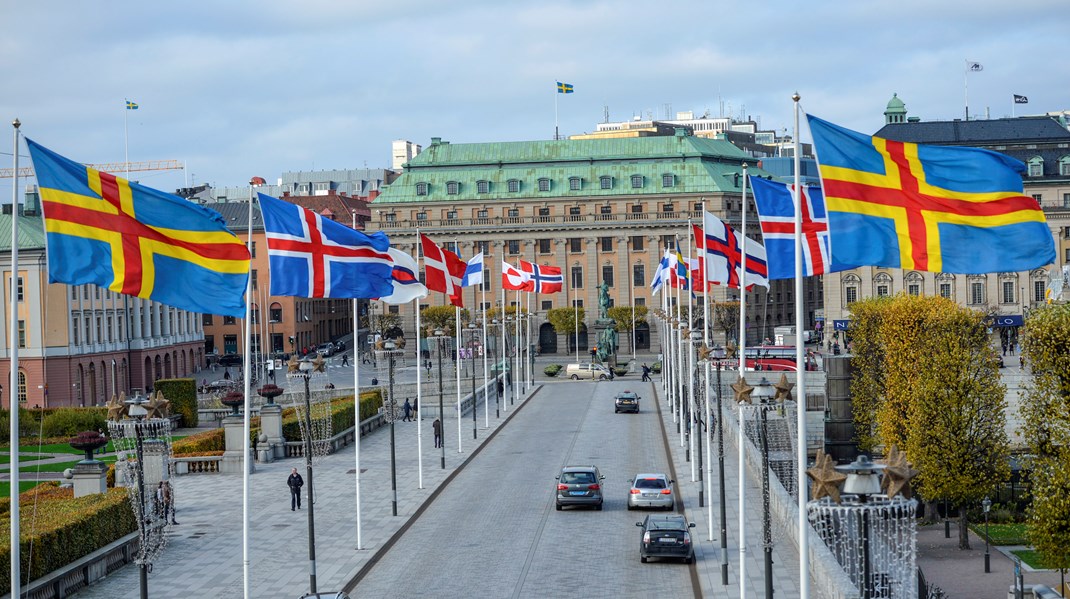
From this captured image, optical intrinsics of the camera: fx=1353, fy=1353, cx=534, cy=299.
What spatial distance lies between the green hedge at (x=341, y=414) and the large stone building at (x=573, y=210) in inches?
2335

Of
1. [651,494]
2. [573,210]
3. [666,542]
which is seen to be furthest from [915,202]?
[573,210]

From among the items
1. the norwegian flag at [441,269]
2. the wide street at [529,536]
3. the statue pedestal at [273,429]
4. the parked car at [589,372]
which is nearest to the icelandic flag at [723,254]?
the wide street at [529,536]

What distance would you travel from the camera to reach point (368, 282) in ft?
106

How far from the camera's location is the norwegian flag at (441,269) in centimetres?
4818

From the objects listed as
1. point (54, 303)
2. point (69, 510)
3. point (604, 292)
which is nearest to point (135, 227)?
point (69, 510)

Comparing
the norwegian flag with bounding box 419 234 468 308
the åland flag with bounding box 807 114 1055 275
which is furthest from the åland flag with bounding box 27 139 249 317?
the norwegian flag with bounding box 419 234 468 308

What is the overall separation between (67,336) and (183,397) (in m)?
17.9

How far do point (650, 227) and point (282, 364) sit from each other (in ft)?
129

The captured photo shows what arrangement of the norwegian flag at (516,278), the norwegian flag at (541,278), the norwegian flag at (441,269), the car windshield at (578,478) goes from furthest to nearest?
the norwegian flag at (541,278), the norwegian flag at (516,278), the norwegian flag at (441,269), the car windshield at (578,478)

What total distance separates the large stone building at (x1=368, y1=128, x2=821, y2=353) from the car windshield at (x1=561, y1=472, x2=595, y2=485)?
88.5 m

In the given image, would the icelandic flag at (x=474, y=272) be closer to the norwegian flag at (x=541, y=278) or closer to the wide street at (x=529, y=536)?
the wide street at (x=529, y=536)

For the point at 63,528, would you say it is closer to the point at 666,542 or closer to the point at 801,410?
the point at 666,542

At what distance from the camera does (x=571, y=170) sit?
137 m

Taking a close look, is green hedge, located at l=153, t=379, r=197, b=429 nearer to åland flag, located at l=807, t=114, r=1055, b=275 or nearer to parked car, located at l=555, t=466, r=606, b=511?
parked car, located at l=555, t=466, r=606, b=511
